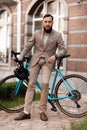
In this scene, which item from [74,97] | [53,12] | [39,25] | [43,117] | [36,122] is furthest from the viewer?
[39,25]

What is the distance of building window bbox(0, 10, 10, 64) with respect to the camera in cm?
1547

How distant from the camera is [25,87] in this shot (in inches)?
277

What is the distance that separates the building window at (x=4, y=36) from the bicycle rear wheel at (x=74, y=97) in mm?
8797

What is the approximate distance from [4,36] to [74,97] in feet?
31.0

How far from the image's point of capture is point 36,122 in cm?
634

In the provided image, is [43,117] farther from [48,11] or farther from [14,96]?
[48,11]

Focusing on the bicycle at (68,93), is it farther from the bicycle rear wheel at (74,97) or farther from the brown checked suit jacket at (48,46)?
the brown checked suit jacket at (48,46)

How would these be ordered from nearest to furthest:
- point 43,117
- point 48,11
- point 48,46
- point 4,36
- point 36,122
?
1. point 36,122
2. point 43,117
3. point 48,46
4. point 48,11
5. point 4,36

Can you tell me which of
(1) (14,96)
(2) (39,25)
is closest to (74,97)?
(1) (14,96)

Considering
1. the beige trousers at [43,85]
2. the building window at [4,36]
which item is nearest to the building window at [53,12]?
the building window at [4,36]

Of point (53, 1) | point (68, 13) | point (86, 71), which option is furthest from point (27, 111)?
point (53, 1)

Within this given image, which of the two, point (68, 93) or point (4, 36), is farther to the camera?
point (4, 36)

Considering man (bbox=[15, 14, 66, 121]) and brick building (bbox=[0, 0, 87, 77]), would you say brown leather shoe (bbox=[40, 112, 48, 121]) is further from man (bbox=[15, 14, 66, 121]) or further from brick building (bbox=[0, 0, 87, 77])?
brick building (bbox=[0, 0, 87, 77])

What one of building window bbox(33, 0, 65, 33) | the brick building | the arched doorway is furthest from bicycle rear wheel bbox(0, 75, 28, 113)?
building window bbox(33, 0, 65, 33)
